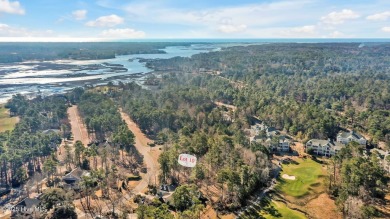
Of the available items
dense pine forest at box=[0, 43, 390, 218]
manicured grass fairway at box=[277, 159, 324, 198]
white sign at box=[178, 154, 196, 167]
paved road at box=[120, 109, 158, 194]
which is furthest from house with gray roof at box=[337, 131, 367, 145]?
paved road at box=[120, 109, 158, 194]

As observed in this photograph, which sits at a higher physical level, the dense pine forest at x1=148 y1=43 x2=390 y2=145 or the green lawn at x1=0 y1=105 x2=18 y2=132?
the dense pine forest at x1=148 y1=43 x2=390 y2=145

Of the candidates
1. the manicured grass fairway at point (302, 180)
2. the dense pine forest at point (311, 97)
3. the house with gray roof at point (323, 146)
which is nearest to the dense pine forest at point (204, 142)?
the dense pine forest at point (311, 97)

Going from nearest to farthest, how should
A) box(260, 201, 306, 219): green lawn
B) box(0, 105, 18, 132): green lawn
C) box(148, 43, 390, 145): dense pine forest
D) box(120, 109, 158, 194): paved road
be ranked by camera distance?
box(260, 201, 306, 219): green lawn < box(120, 109, 158, 194): paved road < box(148, 43, 390, 145): dense pine forest < box(0, 105, 18, 132): green lawn

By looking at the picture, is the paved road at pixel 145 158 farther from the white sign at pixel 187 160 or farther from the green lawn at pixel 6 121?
the green lawn at pixel 6 121

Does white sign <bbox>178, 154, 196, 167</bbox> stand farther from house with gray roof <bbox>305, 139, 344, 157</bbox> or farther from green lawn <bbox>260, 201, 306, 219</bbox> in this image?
house with gray roof <bbox>305, 139, 344, 157</bbox>

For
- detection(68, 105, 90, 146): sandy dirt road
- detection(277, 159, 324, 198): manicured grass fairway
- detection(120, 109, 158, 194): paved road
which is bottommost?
detection(277, 159, 324, 198): manicured grass fairway
